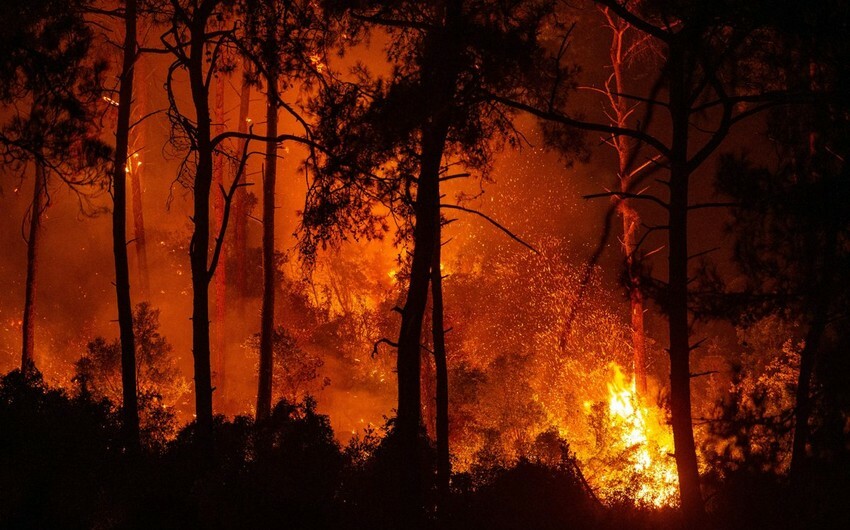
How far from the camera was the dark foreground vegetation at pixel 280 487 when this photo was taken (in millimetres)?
6859

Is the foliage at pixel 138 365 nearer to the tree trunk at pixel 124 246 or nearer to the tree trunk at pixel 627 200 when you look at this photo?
the tree trunk at pixel 124 246

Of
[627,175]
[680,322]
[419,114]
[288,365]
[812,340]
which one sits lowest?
[680,322]

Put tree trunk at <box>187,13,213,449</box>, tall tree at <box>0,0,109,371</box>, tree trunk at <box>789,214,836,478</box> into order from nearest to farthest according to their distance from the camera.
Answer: tall tree at <box>0,0,109,371</box>, tree trunk at <box>789,214,836,478</box>, tree trunk at <box>187,13,213,449</box>

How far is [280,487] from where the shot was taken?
7.46 m

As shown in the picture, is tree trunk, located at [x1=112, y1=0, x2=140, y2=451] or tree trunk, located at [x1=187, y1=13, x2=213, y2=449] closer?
tree trunk, located at [x1=187, y1=13, x2=213, y2=449]

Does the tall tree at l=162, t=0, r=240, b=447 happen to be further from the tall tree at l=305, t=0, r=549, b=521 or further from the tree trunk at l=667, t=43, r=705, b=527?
the tree trunk at l=667, t=43, r=705, b=527

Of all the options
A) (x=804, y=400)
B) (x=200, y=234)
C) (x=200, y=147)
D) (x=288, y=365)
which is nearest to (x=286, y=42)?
(x=200, y=147)

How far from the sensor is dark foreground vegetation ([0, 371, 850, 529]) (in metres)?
6.86

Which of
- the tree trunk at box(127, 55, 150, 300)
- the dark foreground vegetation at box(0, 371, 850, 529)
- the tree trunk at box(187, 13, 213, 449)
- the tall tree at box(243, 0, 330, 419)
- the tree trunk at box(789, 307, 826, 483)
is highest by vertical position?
the tree trunk at box(127, 55, 150, 300)

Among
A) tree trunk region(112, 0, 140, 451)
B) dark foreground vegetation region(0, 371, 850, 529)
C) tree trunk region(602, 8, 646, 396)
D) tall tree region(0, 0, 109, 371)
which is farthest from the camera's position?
tree trunk region(602, 8, 646, 396)

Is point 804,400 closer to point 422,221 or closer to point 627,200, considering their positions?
point 422,221

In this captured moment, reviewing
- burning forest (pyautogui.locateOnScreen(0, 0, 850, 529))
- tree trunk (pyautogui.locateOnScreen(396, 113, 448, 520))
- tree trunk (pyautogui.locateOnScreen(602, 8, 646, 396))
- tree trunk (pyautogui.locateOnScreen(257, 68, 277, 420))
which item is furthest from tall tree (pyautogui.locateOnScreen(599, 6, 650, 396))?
tree trunk (pyautogui.locateOnScreen(396, 113, 448, 520))

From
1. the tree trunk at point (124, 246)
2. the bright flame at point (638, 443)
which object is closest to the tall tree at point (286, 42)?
the tree trunk at point (124, 246)

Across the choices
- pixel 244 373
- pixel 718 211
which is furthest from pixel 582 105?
pixel 244 373
